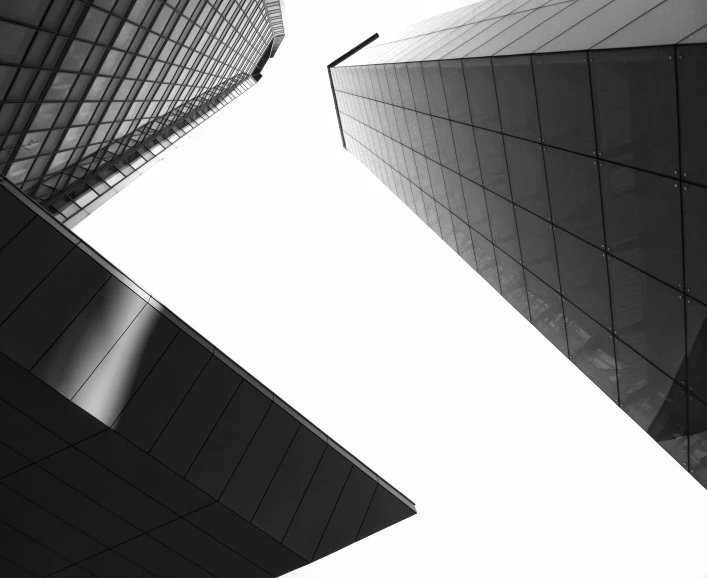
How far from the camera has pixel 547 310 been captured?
43.6 ft

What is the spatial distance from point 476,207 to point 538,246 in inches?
169

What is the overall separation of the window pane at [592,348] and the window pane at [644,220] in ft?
8.17

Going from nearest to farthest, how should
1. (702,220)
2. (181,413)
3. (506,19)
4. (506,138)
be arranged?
1. (702,220)
2. (181,413)
3. (506,138)
4. (506,19)

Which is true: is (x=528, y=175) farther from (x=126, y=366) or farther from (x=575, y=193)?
(x=126, y=366)

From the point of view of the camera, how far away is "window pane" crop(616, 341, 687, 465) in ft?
29.5

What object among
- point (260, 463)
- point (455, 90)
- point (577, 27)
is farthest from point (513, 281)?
point (260, 463)

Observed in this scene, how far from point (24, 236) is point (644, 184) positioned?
10667 mm

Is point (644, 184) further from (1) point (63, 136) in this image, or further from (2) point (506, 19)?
(1) point (63, 136)

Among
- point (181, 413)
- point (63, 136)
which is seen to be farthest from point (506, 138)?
point (63, 136)

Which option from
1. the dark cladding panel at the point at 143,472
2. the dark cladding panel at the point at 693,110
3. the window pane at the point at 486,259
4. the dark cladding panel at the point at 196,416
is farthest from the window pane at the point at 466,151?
the dark cladding panel at the point at 143,472

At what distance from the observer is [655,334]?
28.6ft

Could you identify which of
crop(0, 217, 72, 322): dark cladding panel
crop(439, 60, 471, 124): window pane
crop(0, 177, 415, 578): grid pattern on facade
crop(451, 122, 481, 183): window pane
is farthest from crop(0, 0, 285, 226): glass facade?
crop(451, 122, 481, 183): window pane

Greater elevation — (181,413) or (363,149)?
(363,149)

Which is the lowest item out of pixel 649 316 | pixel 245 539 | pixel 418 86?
pixel 245 539
